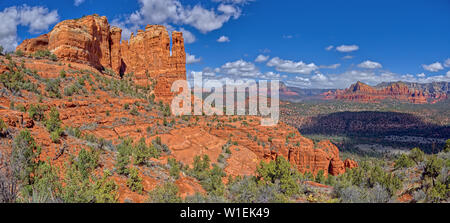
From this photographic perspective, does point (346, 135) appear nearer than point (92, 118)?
No

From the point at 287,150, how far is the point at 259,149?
4.37 metres

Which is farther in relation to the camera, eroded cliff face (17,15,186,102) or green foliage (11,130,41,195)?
eroded cliff face (17,15,186,102)

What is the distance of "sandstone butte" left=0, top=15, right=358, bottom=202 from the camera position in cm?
1230

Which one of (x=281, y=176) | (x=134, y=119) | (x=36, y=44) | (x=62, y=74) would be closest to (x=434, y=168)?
(x=281, y=176)

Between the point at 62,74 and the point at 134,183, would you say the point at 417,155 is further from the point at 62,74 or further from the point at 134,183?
the point at 62,74

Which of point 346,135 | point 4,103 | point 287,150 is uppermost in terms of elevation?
point 4,103

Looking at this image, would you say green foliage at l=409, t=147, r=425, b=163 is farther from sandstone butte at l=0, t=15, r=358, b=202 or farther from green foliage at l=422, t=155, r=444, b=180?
green foliage at l=422, t=155, r=444, b=180

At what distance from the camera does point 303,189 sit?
11711 mm

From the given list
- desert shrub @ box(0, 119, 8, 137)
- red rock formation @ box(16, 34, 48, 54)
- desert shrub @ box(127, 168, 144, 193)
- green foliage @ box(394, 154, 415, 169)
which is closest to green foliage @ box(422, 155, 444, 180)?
green foliage @ box(394, 154, 415, 169)

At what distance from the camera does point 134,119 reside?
25500 millimetres

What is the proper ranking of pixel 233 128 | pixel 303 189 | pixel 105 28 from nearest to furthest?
pixel 303 189, pixel 233 128, pixel 105 28
